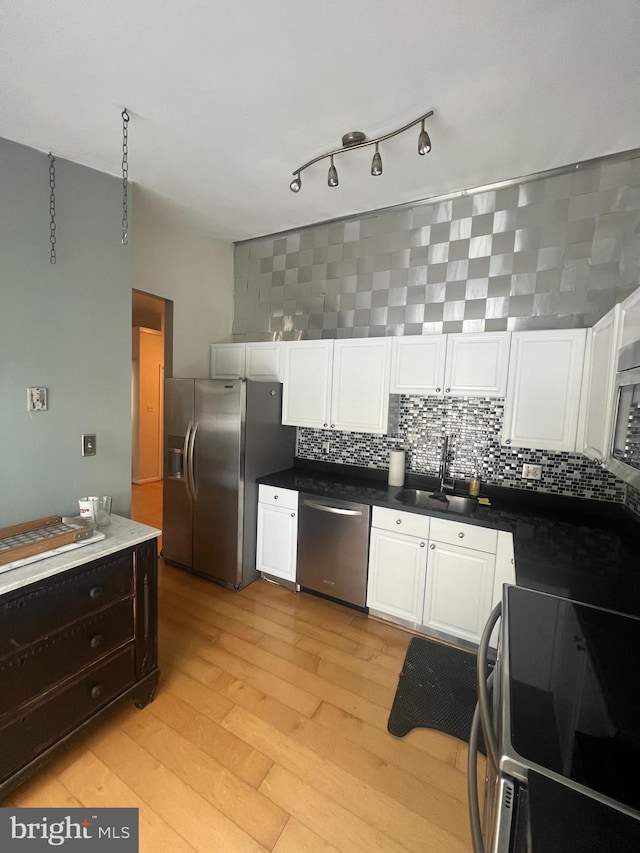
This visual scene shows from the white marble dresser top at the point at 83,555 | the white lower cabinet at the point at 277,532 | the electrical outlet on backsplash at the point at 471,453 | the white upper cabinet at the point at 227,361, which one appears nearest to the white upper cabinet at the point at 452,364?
the electrical outlet on backsplash at the point at 471,453

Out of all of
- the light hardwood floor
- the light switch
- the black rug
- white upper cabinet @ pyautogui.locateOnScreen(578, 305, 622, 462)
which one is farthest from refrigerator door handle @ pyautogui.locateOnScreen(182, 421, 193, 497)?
white upper cabinet @ pyautogui.locateOnScreen(578, 305, 622, 462)

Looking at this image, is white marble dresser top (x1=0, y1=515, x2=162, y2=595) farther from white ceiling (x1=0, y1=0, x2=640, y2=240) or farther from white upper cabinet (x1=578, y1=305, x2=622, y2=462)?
white upper cabinet (x1=578, y1=305, x2=622, y2=462)

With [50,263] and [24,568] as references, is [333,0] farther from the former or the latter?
[24,568]

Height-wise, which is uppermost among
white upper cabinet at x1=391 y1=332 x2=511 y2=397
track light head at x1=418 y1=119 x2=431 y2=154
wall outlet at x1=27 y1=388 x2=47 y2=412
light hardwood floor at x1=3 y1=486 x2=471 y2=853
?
track light head at x1=418 y1=119 x2=431 y2=154

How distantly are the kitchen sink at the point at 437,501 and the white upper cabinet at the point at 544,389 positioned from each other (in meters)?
0.51

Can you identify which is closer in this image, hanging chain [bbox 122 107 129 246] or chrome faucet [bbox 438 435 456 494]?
hanging chain [bbox 122 107 129 246]

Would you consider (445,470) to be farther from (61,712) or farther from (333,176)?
(61,712)

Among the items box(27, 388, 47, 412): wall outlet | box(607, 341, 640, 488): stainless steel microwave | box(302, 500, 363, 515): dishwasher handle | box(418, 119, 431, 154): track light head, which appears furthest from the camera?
box(302, 500, 363, 515): dishwasher handle

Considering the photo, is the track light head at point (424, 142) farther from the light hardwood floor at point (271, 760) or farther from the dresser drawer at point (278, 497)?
the light hardwood floor at point (271, 760)

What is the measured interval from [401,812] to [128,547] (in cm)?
156

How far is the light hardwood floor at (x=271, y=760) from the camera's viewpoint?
51.8 inches

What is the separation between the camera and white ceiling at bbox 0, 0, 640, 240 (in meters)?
1.23

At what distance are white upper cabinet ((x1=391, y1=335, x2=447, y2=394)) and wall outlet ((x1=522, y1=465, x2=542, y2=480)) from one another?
0.78 meters

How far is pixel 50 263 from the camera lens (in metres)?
1.83
